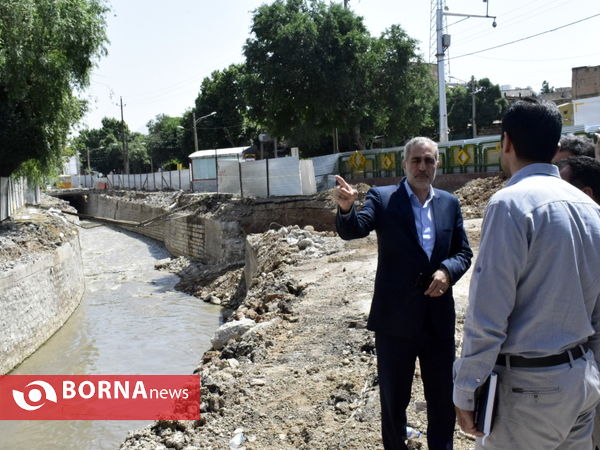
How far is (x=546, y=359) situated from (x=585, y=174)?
52.5 inches

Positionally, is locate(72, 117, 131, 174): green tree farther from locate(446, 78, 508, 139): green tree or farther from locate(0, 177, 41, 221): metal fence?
locate(0, 177, 41, 221): metal fence

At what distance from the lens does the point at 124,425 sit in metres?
9.05

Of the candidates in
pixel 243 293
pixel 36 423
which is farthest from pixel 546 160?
pixel 243 293

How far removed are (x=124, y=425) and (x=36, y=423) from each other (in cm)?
175

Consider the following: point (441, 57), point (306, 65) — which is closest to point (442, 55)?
point (441, 57)

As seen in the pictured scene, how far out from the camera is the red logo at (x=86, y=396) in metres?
9.48

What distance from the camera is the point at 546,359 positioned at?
7.14 ft

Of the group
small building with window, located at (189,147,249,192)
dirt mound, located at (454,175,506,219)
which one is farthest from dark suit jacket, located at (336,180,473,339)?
small building with window, located at (189,147,249,192)

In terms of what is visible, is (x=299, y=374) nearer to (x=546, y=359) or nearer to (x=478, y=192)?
(x=546, y=359)

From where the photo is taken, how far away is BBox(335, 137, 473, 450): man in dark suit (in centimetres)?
337

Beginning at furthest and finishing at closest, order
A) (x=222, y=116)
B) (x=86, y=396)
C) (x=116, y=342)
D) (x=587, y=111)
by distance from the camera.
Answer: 1. (x=222, y=116)
2. (x=587, y=111)
3. (x=116, y=342)
4. (x=86, y=396)

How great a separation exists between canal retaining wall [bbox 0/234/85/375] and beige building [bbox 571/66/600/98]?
1413 inches

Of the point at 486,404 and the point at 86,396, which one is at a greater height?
the point at 486,404

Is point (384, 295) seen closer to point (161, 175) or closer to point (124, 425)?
point (124, 425)
